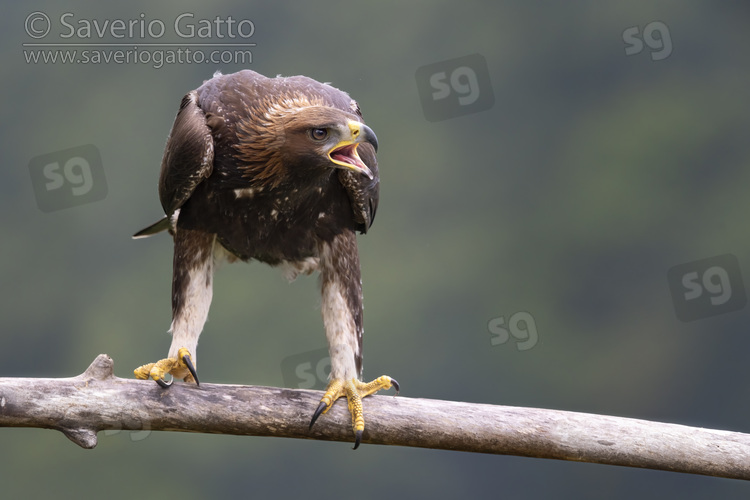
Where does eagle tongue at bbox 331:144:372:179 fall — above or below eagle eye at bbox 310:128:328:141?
below

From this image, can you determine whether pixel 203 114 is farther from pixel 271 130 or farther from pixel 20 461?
pixel 20 461

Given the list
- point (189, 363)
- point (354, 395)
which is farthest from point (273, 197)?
point (354, 395)

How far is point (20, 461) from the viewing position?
20.7 ft

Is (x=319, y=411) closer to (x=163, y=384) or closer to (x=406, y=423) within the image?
(x=406, y=423)

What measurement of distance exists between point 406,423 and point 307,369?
6.26ft

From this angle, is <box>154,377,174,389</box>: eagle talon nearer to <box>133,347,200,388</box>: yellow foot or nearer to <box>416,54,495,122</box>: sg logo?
<box>133,347,200,388</box>: yellow foot

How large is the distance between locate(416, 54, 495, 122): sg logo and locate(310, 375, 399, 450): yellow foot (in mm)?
2942

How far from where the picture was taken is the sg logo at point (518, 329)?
20.1 ft

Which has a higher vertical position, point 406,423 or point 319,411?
point 319,411

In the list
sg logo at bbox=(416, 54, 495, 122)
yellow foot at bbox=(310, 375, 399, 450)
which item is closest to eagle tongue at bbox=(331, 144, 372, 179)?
yellow foot at bbox=(310, 375, 399, 450)

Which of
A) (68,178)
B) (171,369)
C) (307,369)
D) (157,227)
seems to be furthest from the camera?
(68,178)

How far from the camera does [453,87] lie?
605 cm

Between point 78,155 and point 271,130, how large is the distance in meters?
3.08

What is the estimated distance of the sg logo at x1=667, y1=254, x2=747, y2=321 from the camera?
5.95 meters
